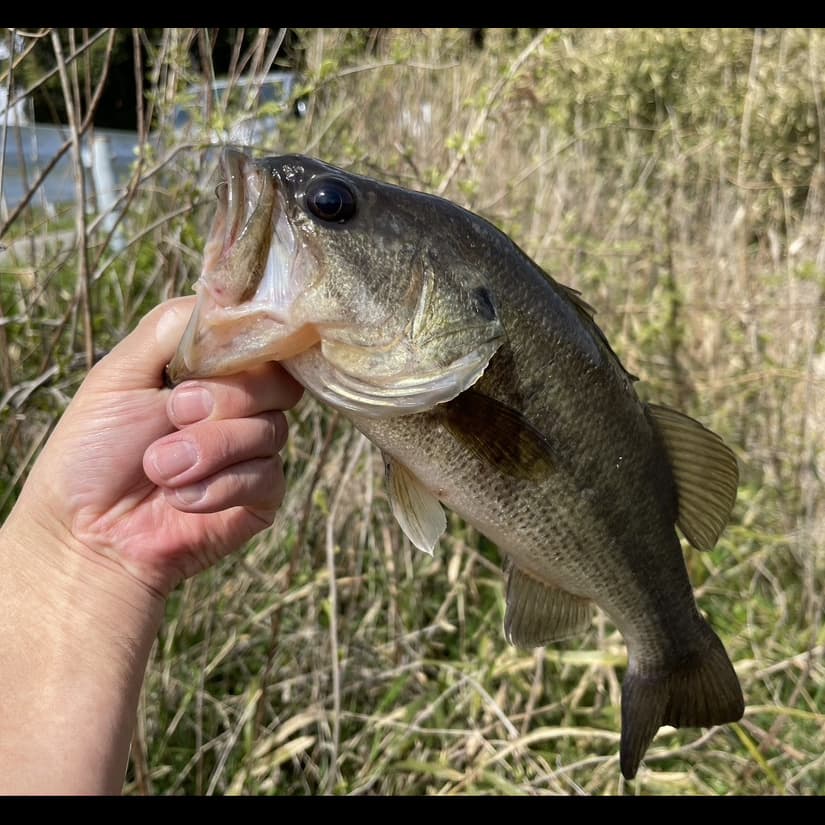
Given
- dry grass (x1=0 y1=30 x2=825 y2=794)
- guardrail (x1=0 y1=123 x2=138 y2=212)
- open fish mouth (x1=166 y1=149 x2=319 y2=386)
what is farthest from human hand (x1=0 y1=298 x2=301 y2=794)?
guardrail (x1=0 y1=123 x2=138 y2=212)

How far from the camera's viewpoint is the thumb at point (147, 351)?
1242 millimetres

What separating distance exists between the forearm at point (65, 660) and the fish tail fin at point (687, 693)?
975 millimetres

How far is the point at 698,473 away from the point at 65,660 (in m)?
1.22

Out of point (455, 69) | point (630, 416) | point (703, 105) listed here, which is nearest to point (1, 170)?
point (630, 416)

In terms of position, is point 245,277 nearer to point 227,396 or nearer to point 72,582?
point 227,396

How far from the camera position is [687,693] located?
149cm

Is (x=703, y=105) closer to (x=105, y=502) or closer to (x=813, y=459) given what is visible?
(x=813, y=459)

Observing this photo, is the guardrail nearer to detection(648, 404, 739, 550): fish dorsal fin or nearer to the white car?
the white car

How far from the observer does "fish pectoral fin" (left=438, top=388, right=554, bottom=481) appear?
3.90ft

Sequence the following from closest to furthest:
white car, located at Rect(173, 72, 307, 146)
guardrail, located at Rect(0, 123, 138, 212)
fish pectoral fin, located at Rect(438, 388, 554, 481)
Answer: fish pectoral fin, located at Rect(438, 388, 554, 481), white car, located at Rect(173, 72, 307, 146), guardrail, located at Rect(0, 123, 138, 212)

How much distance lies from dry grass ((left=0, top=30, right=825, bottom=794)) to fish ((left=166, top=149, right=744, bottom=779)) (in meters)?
0.90

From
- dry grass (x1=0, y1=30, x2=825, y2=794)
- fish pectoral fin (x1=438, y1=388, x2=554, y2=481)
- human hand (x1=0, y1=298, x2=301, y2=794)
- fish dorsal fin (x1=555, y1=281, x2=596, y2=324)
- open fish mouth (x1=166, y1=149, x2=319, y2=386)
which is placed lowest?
dry grass (x1=0, y1=30, x2=825, y2=794)

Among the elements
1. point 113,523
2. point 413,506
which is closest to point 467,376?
point 413,506

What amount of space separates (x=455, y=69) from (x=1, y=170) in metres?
2.60
